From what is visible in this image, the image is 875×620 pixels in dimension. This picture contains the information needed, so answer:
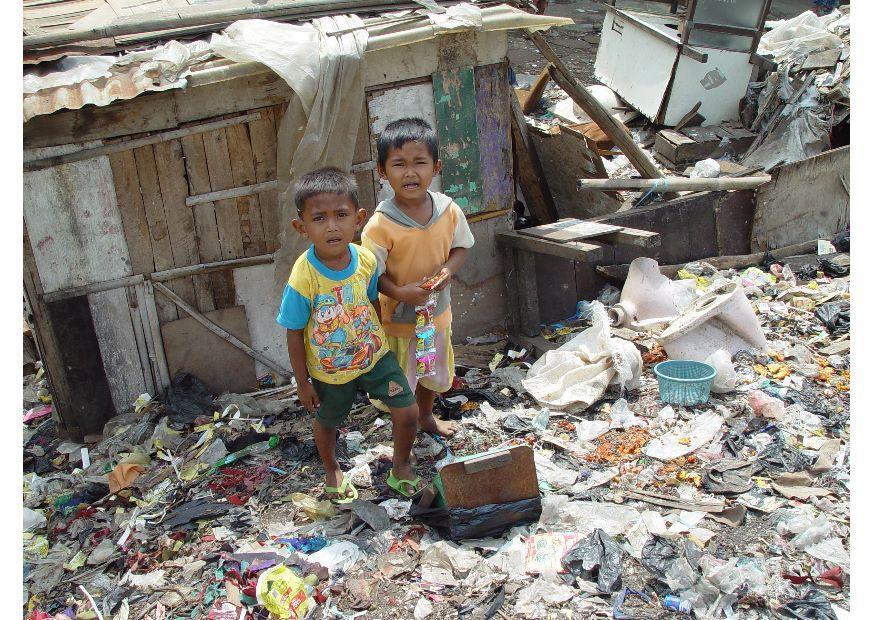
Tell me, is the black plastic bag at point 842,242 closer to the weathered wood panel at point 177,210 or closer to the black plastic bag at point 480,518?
the black plastic bag at point 480,518

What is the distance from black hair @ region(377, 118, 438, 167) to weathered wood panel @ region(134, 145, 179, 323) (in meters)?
1.89

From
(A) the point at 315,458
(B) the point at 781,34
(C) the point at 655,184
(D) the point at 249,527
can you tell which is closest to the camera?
(D) the point at 249,527

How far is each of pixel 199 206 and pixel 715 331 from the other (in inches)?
148

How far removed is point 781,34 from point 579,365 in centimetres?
785

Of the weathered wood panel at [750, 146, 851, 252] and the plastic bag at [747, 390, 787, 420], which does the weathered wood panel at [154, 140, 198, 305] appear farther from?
the weathered wood panel at [750, 146, 851, 252]

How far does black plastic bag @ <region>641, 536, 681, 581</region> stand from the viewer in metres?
3.68

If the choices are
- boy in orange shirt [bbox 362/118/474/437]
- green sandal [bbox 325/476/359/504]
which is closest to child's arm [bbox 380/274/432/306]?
boy in orange shirt [bbox 362/118/474/437]

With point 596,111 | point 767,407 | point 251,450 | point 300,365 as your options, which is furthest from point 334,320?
point 596,111

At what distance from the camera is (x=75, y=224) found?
5.14 m

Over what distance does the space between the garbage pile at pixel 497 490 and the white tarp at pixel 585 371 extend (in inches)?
0.7

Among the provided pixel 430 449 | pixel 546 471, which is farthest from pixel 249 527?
pixel 546 471

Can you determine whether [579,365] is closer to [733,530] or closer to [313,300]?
[733,530]

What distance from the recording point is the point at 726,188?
7.41m

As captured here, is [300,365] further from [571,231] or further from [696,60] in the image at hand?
[696,60]
